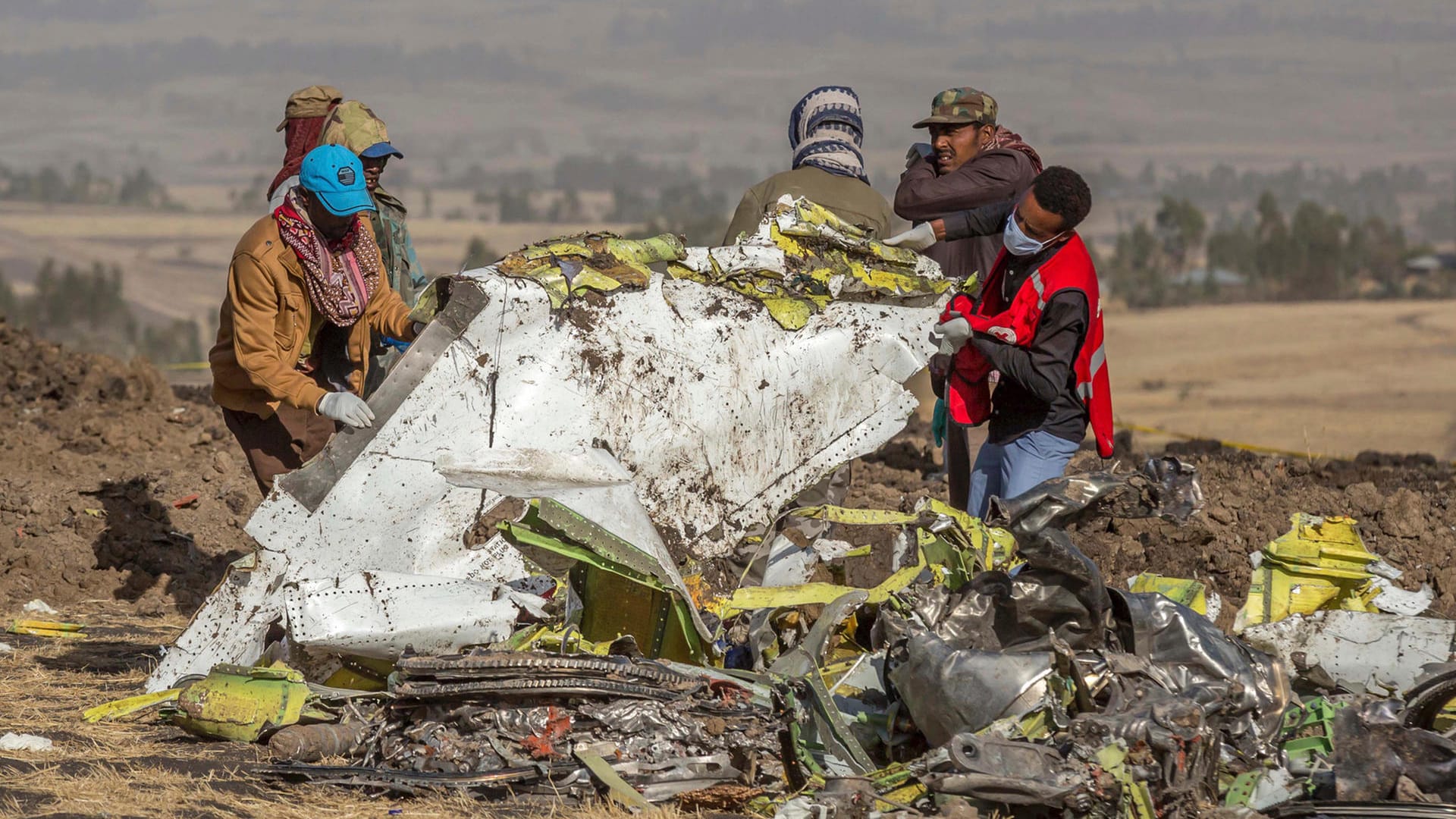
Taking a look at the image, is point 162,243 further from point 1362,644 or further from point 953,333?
point 1362,644

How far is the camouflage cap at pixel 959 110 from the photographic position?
21.6 ft

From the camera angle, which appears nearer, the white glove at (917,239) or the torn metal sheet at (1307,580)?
the torn metal sheet at (1307,580)

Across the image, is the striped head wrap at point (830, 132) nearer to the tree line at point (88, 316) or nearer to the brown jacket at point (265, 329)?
the brown jacket at point (265, 329)

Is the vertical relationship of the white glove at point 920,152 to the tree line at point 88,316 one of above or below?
above

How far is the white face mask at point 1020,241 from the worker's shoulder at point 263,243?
2663 mm

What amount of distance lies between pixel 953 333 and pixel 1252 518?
3.22 metres

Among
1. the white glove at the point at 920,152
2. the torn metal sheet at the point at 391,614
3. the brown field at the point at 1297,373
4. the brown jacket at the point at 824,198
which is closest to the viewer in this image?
the torn metal sheet at the point at 391,614

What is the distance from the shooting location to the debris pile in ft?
14.3

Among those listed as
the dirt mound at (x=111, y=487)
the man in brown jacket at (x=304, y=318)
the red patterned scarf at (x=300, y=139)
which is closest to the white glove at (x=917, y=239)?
the man in brown jacket at (x=304, y=318)

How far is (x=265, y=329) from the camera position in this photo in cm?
567

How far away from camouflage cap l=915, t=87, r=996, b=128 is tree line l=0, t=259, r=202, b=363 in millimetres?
31118

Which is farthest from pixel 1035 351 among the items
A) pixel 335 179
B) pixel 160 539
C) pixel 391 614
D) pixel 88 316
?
pixel 88 316

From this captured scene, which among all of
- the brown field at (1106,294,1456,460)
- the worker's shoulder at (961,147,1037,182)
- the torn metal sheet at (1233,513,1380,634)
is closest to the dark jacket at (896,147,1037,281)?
the worker's shoulder at (961,147,1037,182)

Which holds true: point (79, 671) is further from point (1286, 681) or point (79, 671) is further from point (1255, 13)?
point (1255, 13)
